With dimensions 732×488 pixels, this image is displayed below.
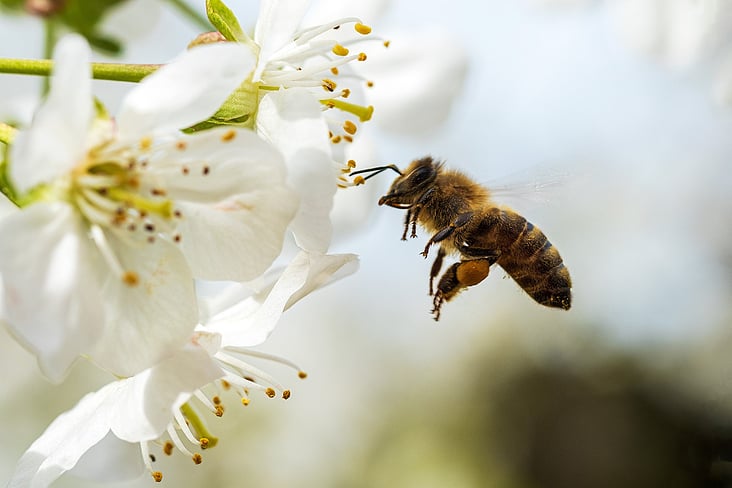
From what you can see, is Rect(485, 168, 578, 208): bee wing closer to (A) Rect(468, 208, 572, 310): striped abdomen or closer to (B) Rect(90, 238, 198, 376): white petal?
(A) Rect(468, 208, 572, 310): striped abdomen

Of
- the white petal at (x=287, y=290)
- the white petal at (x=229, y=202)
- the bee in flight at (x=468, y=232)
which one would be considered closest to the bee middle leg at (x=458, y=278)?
the bee in flight at (x=468, y=232)

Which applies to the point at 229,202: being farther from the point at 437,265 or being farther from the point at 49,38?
the point at 49,38

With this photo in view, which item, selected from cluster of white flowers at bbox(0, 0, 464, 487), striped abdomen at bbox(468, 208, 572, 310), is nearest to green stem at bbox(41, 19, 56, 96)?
cluster of white flowers at bbox(0, 0, 464, 487)

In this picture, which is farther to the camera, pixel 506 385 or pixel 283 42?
pixel 506 385

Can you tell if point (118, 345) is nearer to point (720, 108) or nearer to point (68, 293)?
point (68, 293)

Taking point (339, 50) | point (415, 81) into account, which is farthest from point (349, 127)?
point (415, 81)

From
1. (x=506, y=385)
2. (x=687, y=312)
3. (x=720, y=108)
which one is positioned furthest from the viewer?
(x=506, y=385)

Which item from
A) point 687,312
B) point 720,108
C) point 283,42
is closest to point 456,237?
point 283,42

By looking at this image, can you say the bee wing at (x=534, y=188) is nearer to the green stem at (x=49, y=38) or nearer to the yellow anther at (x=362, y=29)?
the yellow anther at (x=362, y=29)
